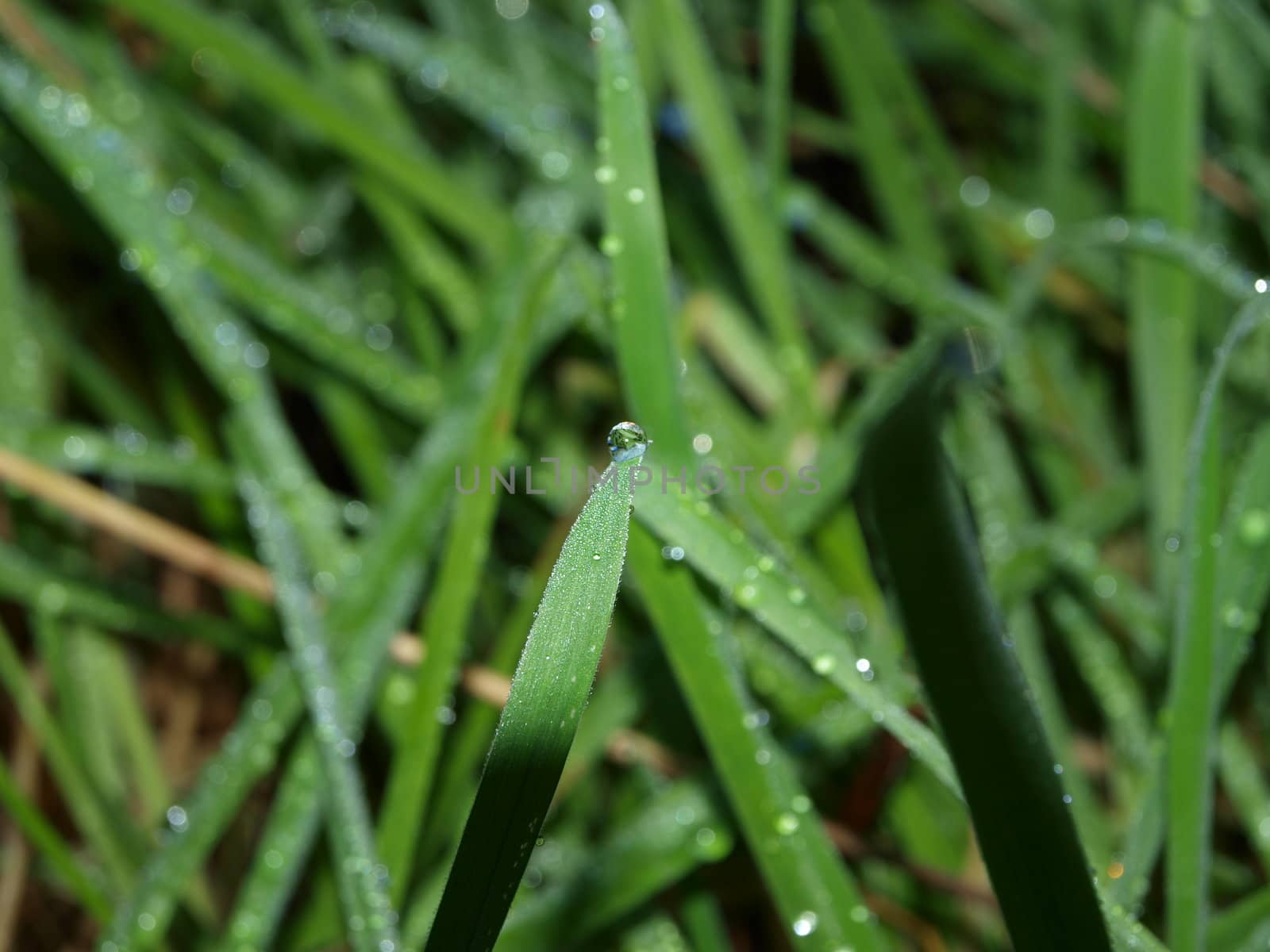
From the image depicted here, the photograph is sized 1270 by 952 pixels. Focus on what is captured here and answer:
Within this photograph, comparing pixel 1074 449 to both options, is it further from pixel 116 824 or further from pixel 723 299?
pixel 116 824

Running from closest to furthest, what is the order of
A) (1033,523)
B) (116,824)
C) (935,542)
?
1. (935,542)
2. (116,824)
3. (1033,523)

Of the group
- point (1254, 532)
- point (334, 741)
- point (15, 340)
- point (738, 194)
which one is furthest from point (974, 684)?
point (15, 340)

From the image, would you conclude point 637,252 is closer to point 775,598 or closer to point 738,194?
point 775,598

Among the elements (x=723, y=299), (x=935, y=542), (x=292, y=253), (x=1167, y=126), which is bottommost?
(x=935, y=542)

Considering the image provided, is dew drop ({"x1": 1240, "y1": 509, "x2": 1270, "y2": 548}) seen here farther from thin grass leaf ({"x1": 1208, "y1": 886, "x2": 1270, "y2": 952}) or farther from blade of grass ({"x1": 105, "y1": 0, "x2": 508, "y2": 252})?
blade of grass ({"x1": 105, "y1": 0, "x2": 508, "y2": 252})

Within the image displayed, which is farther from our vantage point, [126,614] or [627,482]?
[126,614]

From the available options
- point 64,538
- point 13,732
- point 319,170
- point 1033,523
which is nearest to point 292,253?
point 319,170
